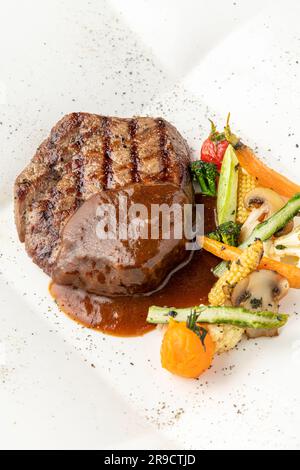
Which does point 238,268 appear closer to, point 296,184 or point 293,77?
point 296,184

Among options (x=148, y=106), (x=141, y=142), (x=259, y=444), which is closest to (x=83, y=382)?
(x=259, y=444)

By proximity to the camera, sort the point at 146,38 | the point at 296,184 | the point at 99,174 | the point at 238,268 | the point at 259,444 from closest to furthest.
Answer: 1. the point at 259,444
2. the point at 238,268
3. the point at 99,174
4. the point at 296,184
5. the point at 146,38

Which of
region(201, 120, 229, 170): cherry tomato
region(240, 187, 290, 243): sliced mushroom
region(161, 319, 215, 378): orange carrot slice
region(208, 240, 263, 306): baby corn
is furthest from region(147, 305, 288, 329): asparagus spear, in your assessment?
region(201, 120, 229, 170): cherry tomato

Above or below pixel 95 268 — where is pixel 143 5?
above

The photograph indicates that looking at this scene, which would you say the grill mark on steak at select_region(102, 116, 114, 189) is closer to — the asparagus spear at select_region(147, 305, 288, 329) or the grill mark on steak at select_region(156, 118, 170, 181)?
the grill mark on steak at select_region(156, 118, 170, 181)

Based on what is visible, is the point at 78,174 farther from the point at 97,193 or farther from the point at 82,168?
the point at 97,193

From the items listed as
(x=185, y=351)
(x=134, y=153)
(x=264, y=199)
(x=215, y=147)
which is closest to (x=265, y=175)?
(x=264, y=199)
